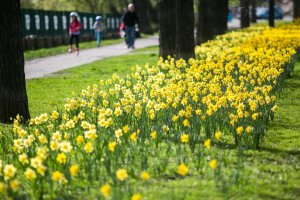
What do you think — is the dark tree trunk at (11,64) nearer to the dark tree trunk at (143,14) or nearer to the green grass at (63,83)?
the green grass at (63,83)

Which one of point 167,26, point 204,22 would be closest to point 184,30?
point 167,26

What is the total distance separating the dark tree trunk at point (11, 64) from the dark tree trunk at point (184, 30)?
607cm

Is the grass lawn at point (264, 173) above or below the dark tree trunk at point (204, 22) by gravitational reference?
below

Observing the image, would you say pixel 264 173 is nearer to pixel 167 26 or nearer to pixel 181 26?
pixel 181 26

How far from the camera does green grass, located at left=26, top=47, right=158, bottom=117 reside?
38.0 ft

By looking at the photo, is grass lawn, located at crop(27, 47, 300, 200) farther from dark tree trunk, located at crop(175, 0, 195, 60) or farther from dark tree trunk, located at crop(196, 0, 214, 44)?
dark tree trunk, located at crop(196, 0, 214, 44)

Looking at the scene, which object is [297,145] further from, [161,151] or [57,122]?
[57,122]

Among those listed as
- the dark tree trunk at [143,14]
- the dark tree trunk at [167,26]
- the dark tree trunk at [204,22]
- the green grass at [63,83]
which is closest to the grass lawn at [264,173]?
the green grass at [63,83]

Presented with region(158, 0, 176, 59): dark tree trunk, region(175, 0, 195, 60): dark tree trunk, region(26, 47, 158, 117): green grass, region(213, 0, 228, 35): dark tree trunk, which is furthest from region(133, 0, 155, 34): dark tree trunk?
region(175, 0, 195, 60): dark tree trunk

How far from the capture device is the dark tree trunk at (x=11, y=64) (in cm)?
916

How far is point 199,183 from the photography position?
5762 millimetres

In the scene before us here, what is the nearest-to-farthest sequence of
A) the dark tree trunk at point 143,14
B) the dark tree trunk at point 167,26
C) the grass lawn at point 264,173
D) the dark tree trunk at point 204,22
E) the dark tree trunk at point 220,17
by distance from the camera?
the grass lawn at point 264,173 → the dark tree trunk at point 167,26 → the dark tree trunk at point 204,22 → the dark tree trunk at point 220,17 → the dark tree trunk at point 143,14

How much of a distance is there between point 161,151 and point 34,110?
15.0 ft

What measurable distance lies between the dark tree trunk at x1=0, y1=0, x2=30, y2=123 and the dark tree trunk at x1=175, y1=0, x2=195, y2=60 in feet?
19.9
